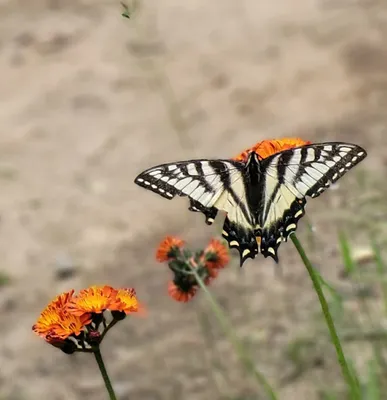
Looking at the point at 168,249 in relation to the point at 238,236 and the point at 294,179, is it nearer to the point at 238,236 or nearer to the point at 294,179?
the point at 238,236

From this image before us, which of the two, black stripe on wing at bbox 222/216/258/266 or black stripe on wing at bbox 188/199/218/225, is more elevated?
black stripe on wing at bbox 188/199/218/225

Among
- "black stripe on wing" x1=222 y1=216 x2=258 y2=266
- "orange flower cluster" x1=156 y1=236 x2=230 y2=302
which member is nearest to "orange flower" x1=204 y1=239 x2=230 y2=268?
"orange flower cluster" x1=156 y1=236 x2=230 y2=302

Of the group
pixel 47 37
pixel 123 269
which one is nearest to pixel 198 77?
pixel 47 37

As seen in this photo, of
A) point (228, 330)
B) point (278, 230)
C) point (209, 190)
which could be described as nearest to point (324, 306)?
point (278, 230)

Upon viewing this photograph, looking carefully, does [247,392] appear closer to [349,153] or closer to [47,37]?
[349,153]

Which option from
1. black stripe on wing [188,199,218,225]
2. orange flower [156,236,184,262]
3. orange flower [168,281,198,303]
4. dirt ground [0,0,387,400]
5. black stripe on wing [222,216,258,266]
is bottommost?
orange flower [168,281,198,303]

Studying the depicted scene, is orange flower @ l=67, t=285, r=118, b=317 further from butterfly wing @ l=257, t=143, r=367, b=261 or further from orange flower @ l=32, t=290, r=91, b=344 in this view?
butterfly wing @ l=257, t=143, r=367, b=261

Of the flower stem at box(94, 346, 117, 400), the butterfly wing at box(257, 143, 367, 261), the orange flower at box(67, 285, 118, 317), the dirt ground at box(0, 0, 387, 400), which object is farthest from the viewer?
the dirt ground at box(0, 0, 387, 400)

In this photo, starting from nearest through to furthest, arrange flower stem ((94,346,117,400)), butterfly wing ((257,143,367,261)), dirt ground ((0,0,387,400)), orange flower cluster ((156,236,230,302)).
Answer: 1. flower stem ((94,346,117,400))
2. butterfly wing ((257,143,367,261))
3. orange flower cluster ((156,236,230,302))
4. dirt ground ((0,0,387,400))
